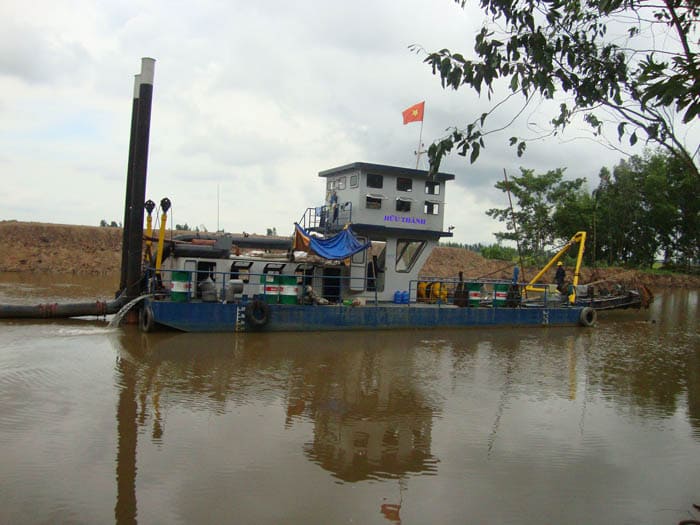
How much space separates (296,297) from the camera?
16094mm

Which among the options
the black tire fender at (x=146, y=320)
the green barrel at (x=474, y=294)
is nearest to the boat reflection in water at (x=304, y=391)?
the black tire fender at (x=146, y=320)

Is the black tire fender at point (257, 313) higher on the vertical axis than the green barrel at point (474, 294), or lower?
lower

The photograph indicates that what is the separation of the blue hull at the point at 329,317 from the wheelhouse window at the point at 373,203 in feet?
10.6

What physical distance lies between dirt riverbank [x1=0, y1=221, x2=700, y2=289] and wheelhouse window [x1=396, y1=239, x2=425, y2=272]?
18.2m

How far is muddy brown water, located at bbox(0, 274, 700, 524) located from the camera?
5.20m

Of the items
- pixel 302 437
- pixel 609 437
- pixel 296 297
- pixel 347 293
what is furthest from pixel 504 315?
pixel 302 437

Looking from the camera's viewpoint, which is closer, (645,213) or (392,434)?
(392,434)

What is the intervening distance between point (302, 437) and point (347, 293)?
11.0m

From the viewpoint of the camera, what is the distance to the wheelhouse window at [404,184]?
1864 centimetres

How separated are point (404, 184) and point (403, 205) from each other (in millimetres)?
705

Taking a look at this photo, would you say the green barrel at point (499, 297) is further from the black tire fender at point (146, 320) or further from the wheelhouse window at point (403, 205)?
the black tire fender at point (146, 320)

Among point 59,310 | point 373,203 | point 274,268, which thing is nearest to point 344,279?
point 274,268

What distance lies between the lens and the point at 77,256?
41.3 m

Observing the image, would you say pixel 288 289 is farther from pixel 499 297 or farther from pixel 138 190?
pixel 499 297
